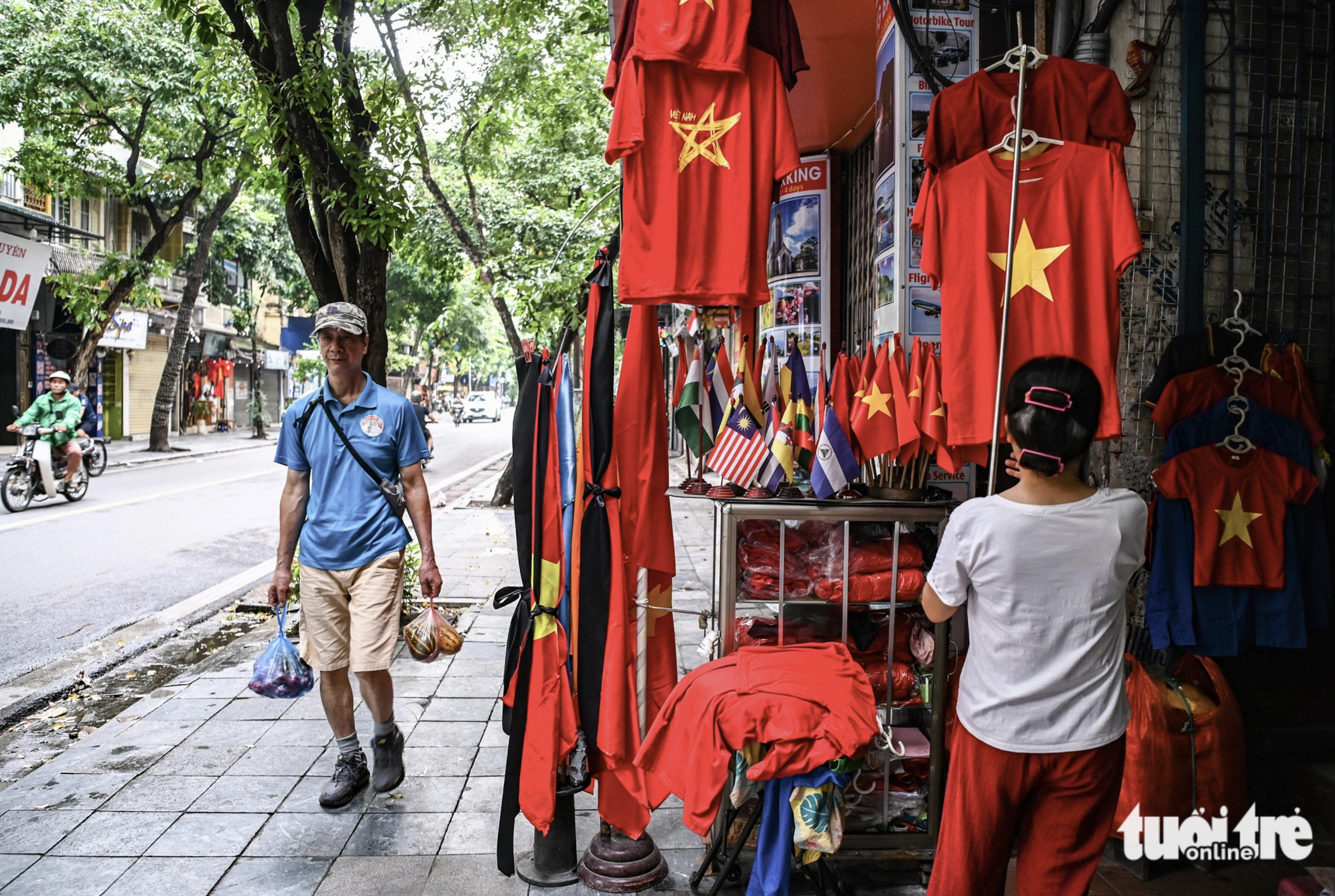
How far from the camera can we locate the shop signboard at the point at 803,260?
6.01m

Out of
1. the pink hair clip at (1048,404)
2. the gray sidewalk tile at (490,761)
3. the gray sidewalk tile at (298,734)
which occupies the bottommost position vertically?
the gray sidewalk tile at (490,761)

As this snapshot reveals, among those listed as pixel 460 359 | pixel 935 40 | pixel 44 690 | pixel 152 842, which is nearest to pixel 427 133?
pixel 44 690

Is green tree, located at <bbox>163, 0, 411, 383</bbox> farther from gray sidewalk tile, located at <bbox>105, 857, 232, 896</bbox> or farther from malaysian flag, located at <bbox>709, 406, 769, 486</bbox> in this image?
gray sidewalk tile, located at <bbox>105, 857, 232, 896</bbox>

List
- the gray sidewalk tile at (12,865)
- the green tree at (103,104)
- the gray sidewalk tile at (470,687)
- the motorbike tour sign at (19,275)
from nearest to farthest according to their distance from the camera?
the gray sidewalk tile at (12,865)
the gray sidewalk tile at (470,687)
the green tree at (103,104)
the motorbike tour sign at (19,275)

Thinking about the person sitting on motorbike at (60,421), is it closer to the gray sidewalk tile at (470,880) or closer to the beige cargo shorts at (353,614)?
Result: the beige cargo shorts at (353,614)

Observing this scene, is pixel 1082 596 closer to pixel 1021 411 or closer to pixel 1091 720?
pixel 1091 720

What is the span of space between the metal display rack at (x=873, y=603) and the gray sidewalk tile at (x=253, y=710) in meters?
2.96

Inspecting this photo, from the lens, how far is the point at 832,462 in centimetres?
333

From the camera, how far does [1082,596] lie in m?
2.22

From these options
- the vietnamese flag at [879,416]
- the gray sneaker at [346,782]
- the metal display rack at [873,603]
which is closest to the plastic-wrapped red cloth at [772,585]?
the metal display rack at [873,603]

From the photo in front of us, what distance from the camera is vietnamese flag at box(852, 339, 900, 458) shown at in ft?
A: 10.8

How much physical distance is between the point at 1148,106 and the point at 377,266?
4.73m

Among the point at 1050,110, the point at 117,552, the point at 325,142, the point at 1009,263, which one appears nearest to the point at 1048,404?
the point at 1009,263

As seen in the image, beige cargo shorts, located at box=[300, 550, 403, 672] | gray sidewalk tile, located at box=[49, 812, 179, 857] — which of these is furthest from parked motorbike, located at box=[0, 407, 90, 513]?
beige cargo shorts, located at box=[300, 550, 403, 672]
